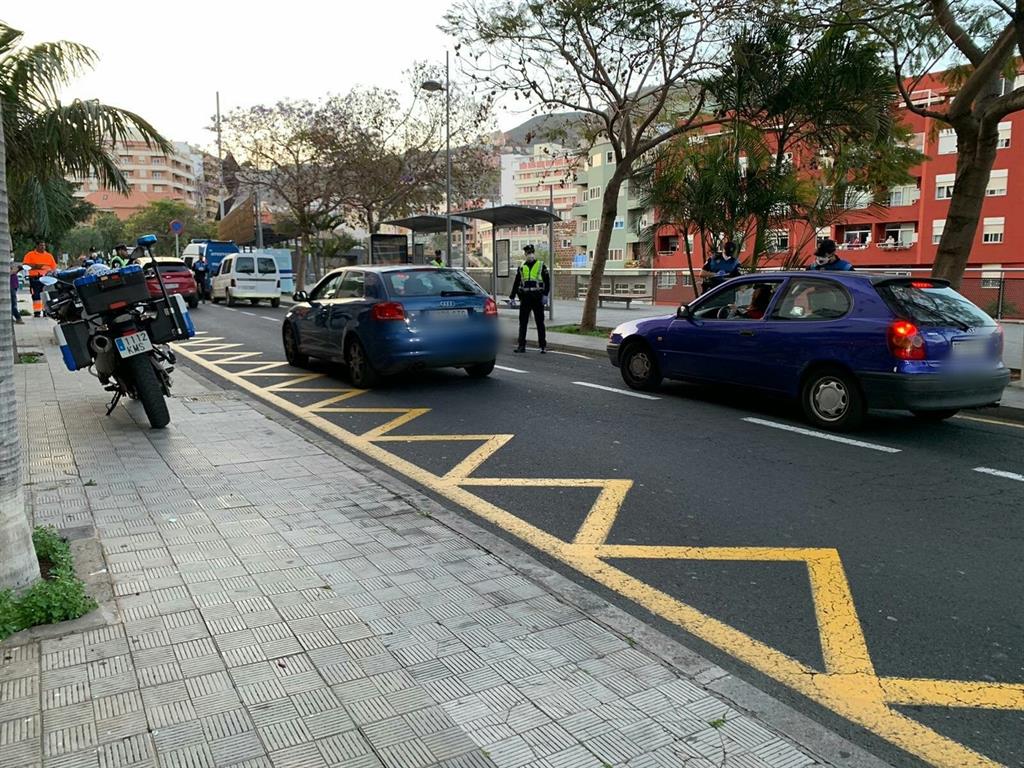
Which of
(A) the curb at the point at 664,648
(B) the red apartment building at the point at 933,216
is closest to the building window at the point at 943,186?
(B) the red apartment building at the point at 933,216

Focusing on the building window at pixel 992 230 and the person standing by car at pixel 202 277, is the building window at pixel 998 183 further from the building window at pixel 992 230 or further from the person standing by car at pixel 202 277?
the person standing by car at pixel 202 277

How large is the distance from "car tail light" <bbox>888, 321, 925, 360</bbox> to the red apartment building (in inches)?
1202

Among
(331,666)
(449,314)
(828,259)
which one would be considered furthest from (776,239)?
(331,666)

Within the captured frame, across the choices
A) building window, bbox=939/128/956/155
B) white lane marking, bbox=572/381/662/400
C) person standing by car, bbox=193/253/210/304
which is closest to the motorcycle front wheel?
white lane marking, bbox=572/381/662/400

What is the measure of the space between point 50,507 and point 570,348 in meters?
11.1

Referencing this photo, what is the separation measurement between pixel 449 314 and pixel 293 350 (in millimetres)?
3450

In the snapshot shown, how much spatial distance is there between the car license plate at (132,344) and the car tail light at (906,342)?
22.0ft

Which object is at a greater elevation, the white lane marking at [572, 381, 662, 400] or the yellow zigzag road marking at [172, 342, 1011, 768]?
the white lane marking at [572, 381, 662, 400]

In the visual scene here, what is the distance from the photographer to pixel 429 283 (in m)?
10.1

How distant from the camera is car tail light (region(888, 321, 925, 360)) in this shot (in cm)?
704

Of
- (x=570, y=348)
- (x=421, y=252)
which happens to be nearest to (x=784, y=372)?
(x=570, y=348)

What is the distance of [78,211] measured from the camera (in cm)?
3797

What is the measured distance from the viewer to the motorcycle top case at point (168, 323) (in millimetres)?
7512

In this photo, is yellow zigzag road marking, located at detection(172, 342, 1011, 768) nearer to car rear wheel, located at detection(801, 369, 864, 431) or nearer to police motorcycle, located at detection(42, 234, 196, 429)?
police motorcycle, located at detection(42, 234, 196, 429)
